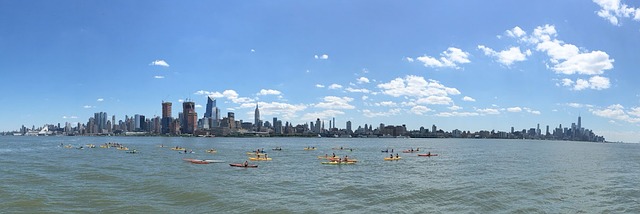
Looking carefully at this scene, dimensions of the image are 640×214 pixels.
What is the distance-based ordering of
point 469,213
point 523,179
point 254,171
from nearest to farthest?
point 469,213 < point 523,179 < point 254,171

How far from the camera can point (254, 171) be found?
56.5 metres

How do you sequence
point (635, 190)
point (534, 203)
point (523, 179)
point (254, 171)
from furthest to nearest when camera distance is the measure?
point (254, 171) → point (523, 179) → point (635, 190) → point (534, 203)

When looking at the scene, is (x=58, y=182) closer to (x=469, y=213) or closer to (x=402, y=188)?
(x=402, y=188)

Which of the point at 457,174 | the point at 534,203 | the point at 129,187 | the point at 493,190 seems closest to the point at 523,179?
the point at 457,174

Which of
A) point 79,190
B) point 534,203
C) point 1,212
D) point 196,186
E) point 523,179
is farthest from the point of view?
point 523,179

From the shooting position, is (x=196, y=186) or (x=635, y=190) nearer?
(x=196, y=186)

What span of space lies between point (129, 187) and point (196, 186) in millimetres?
5904

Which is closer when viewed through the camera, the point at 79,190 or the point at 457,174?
the point at 79,190

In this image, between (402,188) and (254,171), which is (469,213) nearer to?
(402,188)

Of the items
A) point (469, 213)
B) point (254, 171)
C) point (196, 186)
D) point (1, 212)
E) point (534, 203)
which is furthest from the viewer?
point (254, 171)

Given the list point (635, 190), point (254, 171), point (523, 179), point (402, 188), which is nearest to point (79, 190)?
point (254, 171)

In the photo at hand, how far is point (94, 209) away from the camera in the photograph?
30.3m

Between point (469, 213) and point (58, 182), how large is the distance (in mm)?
38155

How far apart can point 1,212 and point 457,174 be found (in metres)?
47.4
